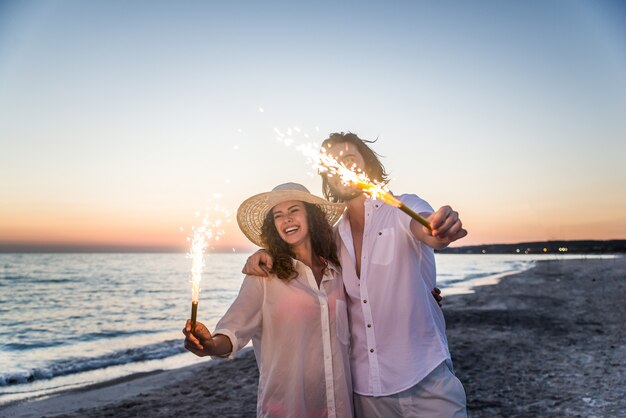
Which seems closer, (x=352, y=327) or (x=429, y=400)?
(x=429, y=400)

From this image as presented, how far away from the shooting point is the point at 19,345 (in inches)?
775

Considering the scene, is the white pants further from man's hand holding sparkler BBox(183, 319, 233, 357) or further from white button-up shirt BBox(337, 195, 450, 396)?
man's hand holding sparkler BBox(183, 319, 233, 357)

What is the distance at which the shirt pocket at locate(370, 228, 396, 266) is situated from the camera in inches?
148

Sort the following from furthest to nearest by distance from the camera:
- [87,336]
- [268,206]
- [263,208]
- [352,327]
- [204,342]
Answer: [87,336], [263,208], [268,206], [352,327], [204,342]

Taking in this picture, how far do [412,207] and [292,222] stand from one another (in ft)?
3.75

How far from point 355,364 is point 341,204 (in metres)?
1.56

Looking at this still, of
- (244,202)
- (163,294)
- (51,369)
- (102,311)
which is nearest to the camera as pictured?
(244,202)

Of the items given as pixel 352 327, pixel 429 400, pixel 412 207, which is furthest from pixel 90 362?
pixel 412 207

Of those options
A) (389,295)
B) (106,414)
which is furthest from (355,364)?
(106,414)

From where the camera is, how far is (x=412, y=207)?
379cm

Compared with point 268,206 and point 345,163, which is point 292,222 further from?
point 345,163

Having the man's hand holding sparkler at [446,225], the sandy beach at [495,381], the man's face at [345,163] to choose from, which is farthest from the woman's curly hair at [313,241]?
the sandy beach at [495,381]

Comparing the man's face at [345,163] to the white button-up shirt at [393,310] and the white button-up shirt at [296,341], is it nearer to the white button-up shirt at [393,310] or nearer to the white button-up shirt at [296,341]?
the white button-up shirt at [393,310]

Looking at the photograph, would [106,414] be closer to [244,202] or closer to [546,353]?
[244,202]
